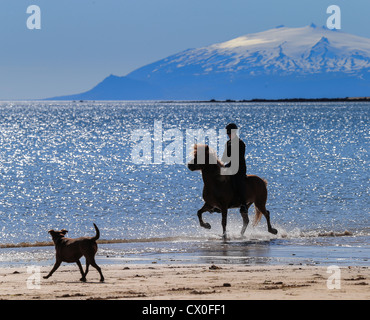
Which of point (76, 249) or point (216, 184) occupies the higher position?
point (216, 184)

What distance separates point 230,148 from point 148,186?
18.0 metres

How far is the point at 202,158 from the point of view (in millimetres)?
17984

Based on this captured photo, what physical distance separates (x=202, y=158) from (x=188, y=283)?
651 centimetres

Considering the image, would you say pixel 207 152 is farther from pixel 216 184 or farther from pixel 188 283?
pixel 188 283

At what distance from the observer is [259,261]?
14.8 meters

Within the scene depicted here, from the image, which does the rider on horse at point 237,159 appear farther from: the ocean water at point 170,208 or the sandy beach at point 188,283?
the sandy beach at point 188,283

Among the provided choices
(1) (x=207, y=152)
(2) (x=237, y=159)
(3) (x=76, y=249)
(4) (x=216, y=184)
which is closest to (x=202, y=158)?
(1) (x=207, y=152)

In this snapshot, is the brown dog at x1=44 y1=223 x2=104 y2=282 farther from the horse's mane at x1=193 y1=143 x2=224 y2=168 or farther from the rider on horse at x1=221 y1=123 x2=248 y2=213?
the rider on horse at x1=221 y1=123 x2=248 y2=213

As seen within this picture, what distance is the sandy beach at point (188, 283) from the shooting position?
10578mm

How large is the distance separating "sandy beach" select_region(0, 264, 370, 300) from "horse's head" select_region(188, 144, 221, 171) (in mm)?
4175

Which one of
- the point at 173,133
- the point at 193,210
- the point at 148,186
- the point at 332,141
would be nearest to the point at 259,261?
the point at 193,210

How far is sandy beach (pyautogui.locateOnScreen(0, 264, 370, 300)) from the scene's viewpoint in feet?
34.7
